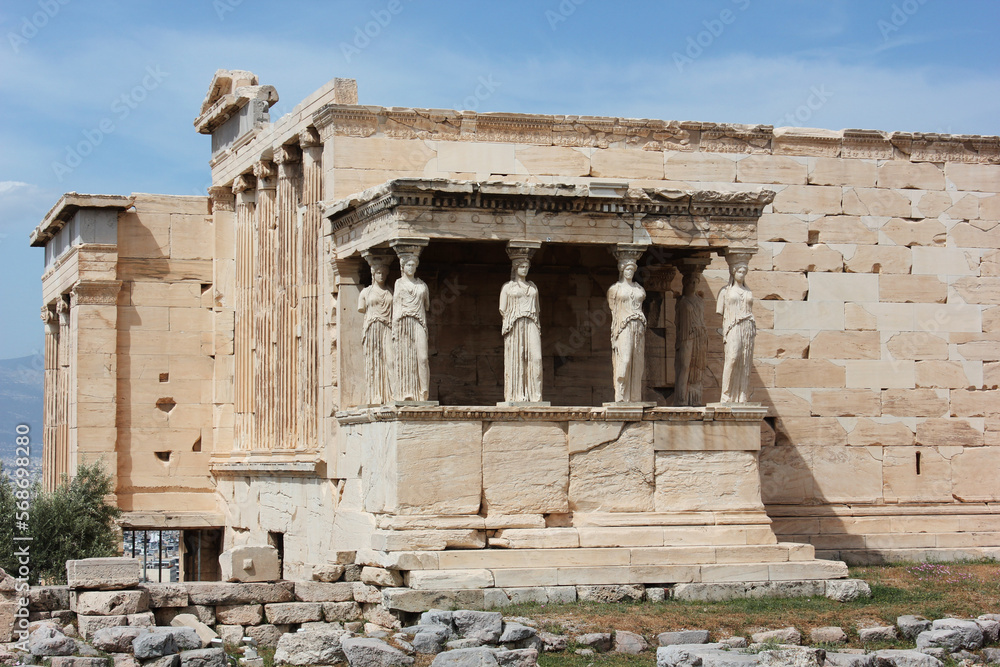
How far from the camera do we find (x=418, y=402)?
17.4 meters

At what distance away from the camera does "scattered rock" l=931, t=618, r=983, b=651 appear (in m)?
14.6

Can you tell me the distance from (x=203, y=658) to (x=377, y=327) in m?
5.45

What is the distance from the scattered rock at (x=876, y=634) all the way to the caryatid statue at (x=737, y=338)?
155 inches

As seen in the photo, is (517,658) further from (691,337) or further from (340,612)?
(691,337)

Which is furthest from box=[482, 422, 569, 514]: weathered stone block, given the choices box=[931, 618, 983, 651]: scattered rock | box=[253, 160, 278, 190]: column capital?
box=[253, 160, 278, 190]: column capital

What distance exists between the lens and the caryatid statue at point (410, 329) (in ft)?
57.4

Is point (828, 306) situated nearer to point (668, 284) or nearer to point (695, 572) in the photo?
point (668, 284)

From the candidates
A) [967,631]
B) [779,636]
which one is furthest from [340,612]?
[967,631]

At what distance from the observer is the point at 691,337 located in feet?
64.4

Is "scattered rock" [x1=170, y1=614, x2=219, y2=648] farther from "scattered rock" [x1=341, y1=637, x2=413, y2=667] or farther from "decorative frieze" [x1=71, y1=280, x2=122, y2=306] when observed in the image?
"decorative frieze" [x1=71, y1=280, x2=122, y2=306]

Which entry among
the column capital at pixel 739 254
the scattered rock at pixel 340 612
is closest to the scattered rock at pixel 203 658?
the scattered rock at pixel 340 612

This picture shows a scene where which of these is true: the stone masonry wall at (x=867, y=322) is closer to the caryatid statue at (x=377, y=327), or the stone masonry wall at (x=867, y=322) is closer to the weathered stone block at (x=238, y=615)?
the caryatid statue at (x=377, y=327)

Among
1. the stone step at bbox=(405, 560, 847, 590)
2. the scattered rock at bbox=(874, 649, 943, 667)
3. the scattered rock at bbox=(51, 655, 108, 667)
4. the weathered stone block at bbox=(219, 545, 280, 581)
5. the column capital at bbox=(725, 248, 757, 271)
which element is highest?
the column capital at bbox=(725, 248, 757, 271)

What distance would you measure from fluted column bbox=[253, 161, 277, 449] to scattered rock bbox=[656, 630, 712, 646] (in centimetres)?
930
